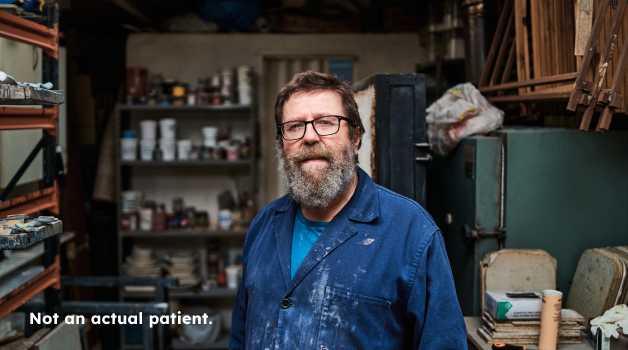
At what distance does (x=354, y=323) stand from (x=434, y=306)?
0.22 metres

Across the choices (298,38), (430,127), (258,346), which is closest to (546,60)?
(430,127)

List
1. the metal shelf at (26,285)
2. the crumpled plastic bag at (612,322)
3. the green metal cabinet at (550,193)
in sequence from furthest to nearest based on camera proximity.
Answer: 1. the green metal cabinet at (550,193)
2. the metal shelf at (26,285)
3. the crumpled plastic bag at (612,322)

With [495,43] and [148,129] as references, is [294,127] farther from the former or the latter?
[148,129]

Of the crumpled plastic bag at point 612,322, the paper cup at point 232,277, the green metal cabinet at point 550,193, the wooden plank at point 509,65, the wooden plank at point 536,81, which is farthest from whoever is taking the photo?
the paper cup at point 232,277

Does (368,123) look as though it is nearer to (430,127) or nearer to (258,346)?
(430,127)

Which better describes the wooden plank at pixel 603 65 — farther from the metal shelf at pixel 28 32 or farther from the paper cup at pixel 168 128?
the paper cup at pixel 168 128

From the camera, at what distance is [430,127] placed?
339 centimetres

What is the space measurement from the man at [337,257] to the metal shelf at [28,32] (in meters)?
1.10

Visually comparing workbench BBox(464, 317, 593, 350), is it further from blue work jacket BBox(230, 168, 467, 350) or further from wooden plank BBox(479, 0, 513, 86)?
wooden plank BBox(479, 0, 513, 86)

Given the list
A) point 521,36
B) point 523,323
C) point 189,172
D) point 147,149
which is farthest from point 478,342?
point 189,172

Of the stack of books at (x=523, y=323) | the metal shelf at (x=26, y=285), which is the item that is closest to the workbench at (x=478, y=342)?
the stack of books at (x=523, y=323)

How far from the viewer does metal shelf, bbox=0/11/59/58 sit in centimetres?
232

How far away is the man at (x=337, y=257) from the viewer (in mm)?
1715

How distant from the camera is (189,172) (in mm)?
5469
